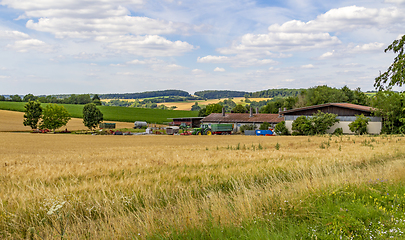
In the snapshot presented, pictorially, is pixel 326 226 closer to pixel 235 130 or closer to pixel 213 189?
pixel 213 189

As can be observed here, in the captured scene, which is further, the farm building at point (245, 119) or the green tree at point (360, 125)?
the farm building at point (245, 119)

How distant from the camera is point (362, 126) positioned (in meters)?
51.3

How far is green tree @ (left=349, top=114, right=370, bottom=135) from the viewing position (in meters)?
51.1

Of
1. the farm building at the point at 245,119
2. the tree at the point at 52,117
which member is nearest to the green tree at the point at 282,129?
the farm building at the point at 245,119

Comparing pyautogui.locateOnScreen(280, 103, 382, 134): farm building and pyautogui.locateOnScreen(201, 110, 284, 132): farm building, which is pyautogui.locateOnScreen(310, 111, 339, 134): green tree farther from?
pyautogui.locateOnScreen(201, 110, 284, 132): farm building

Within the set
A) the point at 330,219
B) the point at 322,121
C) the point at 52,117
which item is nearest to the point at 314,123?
→ the point at 322,121

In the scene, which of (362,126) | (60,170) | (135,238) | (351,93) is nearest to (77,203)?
(135,238)

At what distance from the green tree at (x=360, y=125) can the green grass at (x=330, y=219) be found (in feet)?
166

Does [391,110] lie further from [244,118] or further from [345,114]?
[244,118]

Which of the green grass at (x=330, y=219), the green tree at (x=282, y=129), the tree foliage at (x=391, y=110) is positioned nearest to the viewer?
the green grass at (x=330, y=219)

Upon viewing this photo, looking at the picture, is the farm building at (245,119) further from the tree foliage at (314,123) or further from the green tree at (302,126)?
the tree foliage at (314,123)

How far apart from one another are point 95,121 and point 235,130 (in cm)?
3955

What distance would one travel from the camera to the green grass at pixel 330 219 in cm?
454

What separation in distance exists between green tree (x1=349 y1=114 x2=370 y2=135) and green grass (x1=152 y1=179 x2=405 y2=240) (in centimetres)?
5066
